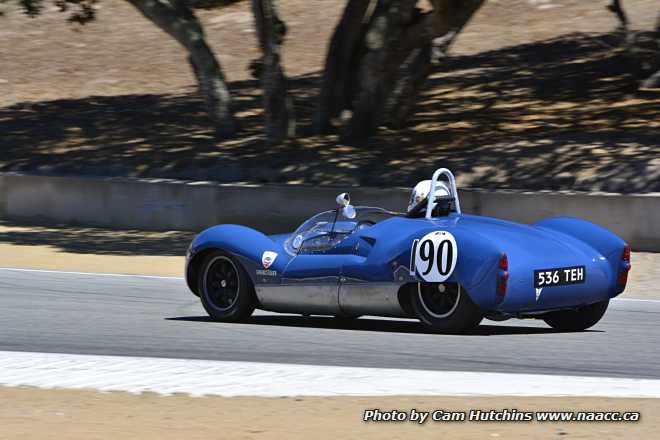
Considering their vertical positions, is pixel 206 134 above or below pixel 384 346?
below

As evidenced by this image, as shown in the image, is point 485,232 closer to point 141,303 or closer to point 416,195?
point 416,195

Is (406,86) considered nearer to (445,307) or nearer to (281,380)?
(445,307)

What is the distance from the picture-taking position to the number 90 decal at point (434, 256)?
884 cm

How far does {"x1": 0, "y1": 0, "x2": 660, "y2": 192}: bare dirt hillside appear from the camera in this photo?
1997 cm

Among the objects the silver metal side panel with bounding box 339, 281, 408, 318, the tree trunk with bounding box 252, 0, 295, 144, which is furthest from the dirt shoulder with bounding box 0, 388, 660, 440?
the tree trunk with bounding box 252, 0, 295, 144

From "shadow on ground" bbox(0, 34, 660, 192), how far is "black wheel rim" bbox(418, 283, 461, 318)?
364 inches

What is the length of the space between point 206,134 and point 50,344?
15.4 m

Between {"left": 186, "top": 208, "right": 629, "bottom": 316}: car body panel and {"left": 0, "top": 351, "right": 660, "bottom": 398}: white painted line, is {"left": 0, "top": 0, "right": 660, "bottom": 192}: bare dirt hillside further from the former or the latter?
{"left": 0, "top": 351, "right": 660, "bottom": 398}: white painted line

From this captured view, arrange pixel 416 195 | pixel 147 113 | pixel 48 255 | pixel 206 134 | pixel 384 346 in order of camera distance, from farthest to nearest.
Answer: pixel 147 113
pixel 206 134
pixel 48 255
pixel 416 195
pixel 384 346

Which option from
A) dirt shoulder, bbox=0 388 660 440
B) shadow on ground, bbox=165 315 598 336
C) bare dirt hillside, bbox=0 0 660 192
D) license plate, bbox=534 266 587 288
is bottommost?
bare dirt hillside, bbox=0 0 660 192

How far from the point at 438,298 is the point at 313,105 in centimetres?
1782

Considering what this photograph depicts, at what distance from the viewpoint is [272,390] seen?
23.2 ft

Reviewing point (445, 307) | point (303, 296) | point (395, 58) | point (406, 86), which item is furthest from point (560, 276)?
point (406, 86)

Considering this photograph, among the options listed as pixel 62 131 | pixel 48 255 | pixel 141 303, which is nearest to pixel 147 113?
pixel 62 131
